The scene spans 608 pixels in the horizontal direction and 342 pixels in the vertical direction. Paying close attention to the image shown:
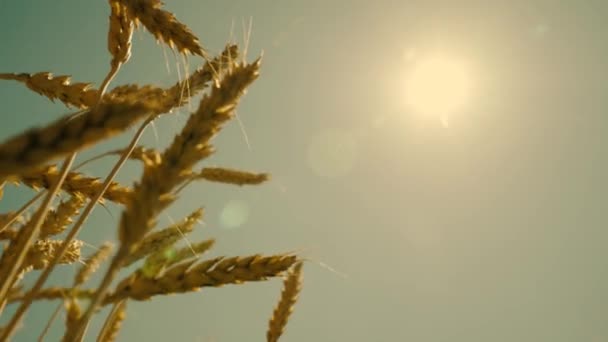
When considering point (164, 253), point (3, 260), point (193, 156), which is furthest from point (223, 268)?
point (3, 260)

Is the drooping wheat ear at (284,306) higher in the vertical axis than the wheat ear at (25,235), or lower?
higher

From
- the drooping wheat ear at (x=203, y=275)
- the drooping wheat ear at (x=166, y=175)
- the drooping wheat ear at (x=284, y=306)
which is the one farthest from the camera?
the drooping wheat ear at (x=284, y=306)

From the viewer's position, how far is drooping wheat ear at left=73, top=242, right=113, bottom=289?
6.58 feet

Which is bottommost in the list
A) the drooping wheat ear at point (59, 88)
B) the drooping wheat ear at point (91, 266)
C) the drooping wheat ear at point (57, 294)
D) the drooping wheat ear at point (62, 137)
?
the drooping wheat ear at point (57, 294)

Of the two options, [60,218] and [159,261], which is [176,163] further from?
A: [60,218]

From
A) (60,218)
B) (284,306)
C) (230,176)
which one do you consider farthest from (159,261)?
(230,176)

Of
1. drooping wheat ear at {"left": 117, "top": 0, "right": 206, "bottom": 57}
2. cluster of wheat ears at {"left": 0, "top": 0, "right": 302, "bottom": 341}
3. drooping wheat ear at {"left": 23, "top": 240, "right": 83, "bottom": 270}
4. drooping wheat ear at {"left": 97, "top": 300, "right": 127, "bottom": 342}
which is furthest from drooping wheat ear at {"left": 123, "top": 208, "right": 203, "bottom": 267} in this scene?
drooping wheat ear at {"left": 117, "top": 0, "right": 206, "bottom": 57}

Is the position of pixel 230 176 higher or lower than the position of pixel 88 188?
higher

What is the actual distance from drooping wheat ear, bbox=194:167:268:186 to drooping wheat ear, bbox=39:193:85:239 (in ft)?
1.66

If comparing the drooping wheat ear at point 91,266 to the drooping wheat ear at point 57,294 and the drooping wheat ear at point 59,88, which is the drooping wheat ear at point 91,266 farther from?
the drooping wheat ear at point 59,88

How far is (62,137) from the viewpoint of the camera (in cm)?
53

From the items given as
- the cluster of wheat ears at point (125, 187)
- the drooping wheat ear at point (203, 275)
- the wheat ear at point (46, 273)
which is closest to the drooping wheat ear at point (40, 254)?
the cluster of wheat ears at point (125, 187)

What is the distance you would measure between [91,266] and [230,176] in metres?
0.76

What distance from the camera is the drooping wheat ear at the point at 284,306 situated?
6.16ft
